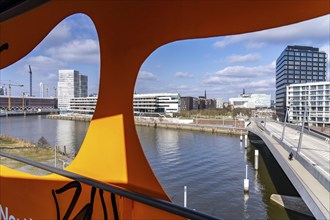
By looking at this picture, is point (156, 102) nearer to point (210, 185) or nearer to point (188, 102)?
point (188, 102)

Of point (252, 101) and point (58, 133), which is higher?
point (252, 101)

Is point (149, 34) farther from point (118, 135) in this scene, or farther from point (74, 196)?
point (74, 196)

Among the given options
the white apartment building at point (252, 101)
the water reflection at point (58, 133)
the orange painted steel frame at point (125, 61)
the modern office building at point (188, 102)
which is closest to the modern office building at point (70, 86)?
the water reflection at point (58, 133)

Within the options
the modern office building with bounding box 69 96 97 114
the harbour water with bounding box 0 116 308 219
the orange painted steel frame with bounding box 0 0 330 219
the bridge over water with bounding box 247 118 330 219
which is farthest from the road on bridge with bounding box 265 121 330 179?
the harbour water with bounding box 0 116 308 219

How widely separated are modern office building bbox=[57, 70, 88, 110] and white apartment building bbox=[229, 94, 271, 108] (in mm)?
1083

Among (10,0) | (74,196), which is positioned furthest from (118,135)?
(10,0)

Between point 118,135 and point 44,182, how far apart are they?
725 mm

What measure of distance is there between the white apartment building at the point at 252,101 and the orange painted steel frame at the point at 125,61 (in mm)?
465

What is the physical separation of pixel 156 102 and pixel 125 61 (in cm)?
39

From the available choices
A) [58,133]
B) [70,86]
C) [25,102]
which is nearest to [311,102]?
[70,86]

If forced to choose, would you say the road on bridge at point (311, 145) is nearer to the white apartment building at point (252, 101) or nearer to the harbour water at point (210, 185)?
the white apartment building at point (252, 101)

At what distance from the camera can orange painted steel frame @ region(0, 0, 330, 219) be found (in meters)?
1.21

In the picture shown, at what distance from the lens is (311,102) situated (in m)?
1.06

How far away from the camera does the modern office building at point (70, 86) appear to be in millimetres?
2059
